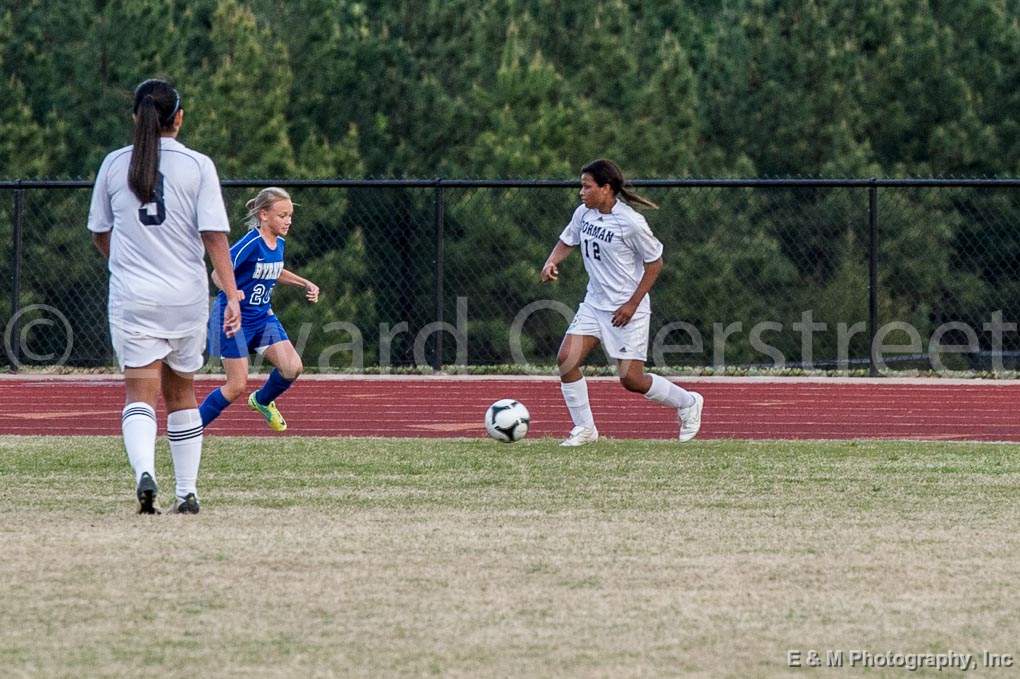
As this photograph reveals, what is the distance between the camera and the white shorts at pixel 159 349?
7531 millimetres

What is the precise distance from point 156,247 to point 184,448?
92cm

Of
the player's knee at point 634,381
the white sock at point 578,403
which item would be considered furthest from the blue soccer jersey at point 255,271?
the player's knee at point 634,381

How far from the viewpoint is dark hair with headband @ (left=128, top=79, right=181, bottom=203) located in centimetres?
738

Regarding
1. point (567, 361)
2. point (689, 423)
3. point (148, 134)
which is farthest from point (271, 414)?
point (148, 134)

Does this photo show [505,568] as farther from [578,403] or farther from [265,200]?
[265,200]

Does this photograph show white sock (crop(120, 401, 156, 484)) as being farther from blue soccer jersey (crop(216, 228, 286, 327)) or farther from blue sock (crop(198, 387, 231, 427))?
blue soccer jersey (crop(216, 228, 286, 327))

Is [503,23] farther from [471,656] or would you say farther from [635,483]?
[471,656]

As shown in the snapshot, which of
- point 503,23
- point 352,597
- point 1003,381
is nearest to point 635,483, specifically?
point 352,597

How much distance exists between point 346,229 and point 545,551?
71.3ft

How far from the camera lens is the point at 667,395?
38.2ft

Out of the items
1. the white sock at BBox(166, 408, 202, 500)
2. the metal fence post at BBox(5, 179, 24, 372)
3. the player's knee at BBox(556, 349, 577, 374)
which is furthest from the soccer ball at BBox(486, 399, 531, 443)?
the metal fence post at BBox(5, 179, 24, 372)

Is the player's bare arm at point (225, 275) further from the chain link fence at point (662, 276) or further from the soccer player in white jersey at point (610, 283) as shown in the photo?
the chain link fence at point (662, 276)

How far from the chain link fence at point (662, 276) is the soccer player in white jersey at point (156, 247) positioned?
14244 mm

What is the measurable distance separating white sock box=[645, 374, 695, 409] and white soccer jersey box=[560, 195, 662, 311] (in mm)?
518
